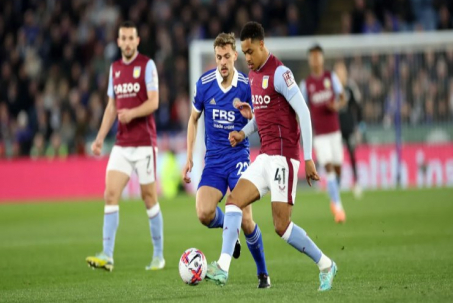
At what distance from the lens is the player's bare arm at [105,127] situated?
10.6 m

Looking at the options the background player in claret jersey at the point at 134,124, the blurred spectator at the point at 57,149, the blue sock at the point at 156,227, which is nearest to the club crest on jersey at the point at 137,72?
the background player in claret jersey at the point at 134,124

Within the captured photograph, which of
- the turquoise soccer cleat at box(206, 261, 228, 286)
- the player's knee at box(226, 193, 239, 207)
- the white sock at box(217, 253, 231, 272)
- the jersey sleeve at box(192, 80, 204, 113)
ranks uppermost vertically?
the jersey sleeve at box(192, 80, 204, 113)

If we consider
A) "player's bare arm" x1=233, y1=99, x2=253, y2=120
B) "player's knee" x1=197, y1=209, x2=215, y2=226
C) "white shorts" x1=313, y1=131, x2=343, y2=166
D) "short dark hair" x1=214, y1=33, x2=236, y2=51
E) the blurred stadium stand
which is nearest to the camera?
"player's bare arm" x1=233, y1=99, x2=253, y2=120

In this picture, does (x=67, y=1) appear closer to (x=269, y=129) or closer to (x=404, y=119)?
(x=404, y=119)

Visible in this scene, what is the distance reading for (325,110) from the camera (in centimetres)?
1555

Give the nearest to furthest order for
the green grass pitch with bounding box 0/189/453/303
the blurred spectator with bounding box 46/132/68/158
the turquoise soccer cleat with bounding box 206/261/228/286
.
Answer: the turquoise soccer cleat with bounding box 206/261/228/286, the green grass pitch with bounding box 0/189/453/303, the blurred spectator with bounding box 46/132/68/158

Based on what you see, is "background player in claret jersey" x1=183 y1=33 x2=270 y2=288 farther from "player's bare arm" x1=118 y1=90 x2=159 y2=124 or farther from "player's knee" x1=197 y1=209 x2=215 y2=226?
"player's bare arm" x1=118 y1=90 x2=159 y2=124

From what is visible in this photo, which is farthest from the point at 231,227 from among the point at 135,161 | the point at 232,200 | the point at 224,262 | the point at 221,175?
the point at 135,161

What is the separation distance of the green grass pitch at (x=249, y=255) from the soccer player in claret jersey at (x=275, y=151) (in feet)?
1.46

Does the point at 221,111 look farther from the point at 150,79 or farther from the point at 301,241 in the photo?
the point at 301,241

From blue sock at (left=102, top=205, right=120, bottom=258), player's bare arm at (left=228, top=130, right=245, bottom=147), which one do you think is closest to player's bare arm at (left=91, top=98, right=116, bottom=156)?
blue sock at (left=102, top=205, right=120, bottom=258)

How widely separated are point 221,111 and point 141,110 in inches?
63.7

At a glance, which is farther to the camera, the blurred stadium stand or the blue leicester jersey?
the blurred stadium stand

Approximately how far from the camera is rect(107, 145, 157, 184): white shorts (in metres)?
10.7
